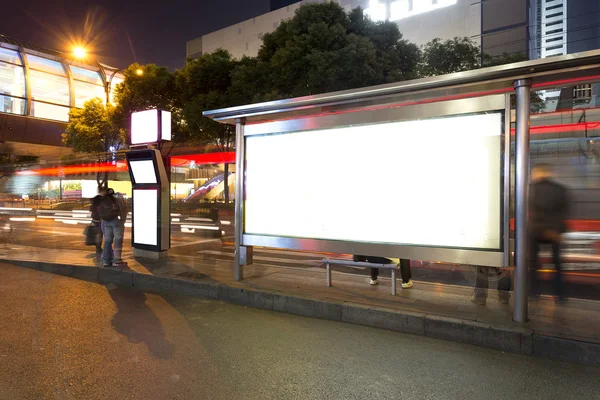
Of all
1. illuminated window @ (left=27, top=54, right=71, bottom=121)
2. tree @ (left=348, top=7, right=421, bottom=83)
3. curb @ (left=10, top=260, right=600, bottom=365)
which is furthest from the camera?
illuminated window @ (left=27, top=54, right=71, bottom=121)

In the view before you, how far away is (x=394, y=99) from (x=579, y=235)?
512 cm

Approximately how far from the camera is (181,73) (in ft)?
61.1

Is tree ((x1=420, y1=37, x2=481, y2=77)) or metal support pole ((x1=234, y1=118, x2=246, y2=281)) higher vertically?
tree ((x1=420, y1=37, x2=481, y2=77))

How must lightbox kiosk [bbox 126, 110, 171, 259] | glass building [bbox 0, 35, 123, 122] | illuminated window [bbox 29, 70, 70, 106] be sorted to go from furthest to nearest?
illuminated window [bbox 29, 70, 70, 106] → glass building [bbox 0, 35, 123, 122] → lightbox kiosk [bbox 126, 110, 171, 259]

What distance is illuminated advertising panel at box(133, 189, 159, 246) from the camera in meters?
9.38

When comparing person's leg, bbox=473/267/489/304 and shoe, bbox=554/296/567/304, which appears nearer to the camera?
shoe, bbox=554/296/567/304

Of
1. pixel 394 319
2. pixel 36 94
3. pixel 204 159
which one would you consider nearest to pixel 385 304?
pixel 394 319

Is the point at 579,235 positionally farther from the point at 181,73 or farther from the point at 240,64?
the point at 181,73

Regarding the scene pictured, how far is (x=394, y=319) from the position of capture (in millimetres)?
5039

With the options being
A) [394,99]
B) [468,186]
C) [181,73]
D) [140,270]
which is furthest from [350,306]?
[181,73]

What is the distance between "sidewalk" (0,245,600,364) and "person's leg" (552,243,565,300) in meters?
0.16

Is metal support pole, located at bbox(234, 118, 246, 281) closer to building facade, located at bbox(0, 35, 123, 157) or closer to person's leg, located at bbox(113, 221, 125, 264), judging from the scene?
person's leg, located at bbox(113, 221, 125, 264)

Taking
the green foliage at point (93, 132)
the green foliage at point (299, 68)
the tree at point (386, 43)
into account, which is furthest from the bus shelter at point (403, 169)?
the green foliage at point (93, 132)

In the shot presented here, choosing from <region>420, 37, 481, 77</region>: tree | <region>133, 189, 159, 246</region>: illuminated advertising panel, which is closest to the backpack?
<region>133, 189, 159, 246</region>: illuminated advertising panel
